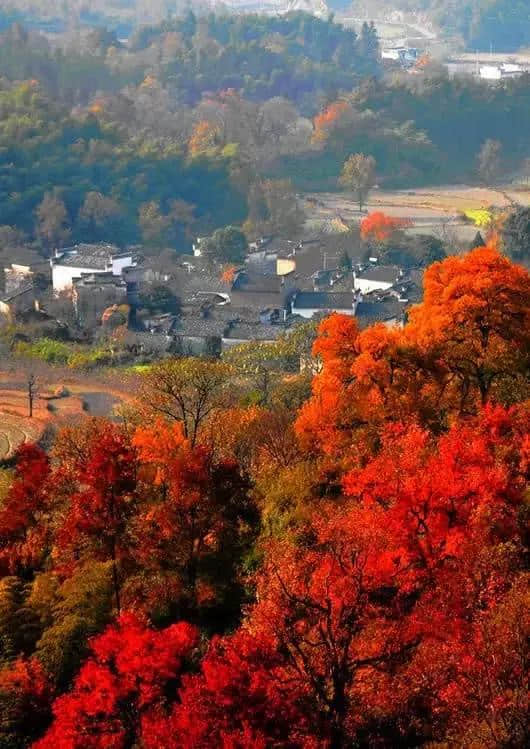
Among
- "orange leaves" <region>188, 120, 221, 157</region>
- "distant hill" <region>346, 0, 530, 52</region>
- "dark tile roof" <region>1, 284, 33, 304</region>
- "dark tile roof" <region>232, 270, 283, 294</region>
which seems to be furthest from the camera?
"distant hill" <region>346, 0, 530, 52</region>

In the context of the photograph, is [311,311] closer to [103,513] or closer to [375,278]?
[375,278]

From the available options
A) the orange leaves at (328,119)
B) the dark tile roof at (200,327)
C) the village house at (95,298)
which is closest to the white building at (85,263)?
the village house at (95,298)

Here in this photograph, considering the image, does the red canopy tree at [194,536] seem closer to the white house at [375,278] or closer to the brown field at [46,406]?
the brown field at [46,406]

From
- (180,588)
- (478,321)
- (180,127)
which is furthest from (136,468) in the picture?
(180,127)

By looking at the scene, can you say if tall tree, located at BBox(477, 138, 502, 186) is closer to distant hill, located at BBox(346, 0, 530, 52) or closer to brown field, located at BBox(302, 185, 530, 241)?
brown field, located at BBox(302, 185, 530, 241)

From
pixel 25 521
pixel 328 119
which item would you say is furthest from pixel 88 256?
pixel 328 119

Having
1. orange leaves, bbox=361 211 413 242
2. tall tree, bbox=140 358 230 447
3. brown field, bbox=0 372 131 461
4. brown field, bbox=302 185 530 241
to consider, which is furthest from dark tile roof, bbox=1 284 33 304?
brown field, bbox=302 185 530 241

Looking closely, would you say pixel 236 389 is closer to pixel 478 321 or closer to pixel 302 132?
pixel 478 321
